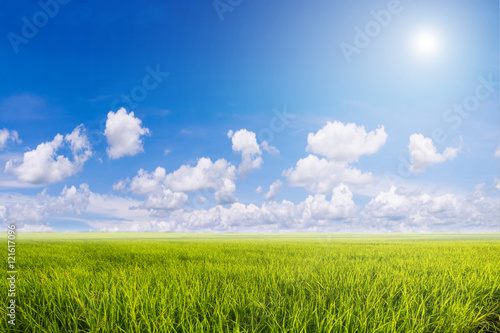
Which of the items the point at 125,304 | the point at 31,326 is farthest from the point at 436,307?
the point at 31,326

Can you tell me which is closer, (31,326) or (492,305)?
(31,326)

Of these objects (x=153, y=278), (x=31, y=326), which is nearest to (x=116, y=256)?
(x=153, y=278)

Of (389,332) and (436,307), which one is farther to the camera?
(436,307)

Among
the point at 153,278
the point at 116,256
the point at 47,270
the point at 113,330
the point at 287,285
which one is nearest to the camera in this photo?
the point at 113,330

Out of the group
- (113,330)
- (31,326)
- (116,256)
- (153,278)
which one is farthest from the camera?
(116,256)

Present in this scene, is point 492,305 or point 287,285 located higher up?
point 287,285

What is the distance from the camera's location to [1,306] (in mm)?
4547

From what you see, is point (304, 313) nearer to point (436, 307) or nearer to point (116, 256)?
point (436, 307)

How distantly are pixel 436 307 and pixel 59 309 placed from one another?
515 centimetres

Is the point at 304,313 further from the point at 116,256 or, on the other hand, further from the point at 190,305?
the point at 116,256

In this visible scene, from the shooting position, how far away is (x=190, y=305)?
4039 mm

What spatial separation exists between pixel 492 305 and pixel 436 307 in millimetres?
2038

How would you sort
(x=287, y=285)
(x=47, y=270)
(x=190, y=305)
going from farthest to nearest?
(x=47, y=270) < (x=287, y=285) < (x=190, y=305)

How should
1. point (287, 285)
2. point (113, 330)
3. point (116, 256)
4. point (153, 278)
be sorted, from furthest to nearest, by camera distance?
point (116, 256)
point (153, 278)
point (287, 285)
point (113, 330)
